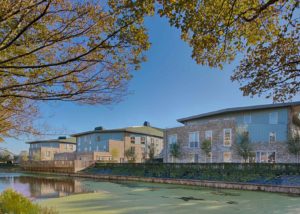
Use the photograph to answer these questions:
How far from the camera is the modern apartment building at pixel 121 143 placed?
3947 centimetres

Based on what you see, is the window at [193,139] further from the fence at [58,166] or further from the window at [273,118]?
the fence at [58,166]

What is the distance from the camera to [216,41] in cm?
497

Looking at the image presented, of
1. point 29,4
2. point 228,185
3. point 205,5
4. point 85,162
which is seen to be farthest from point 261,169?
point 85,162

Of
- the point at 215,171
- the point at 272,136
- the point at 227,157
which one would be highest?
the point at 272,136

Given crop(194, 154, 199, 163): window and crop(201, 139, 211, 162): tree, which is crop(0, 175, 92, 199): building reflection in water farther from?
crop(194, 154, 199, 163): window

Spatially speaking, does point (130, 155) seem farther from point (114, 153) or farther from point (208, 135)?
point (208, 135)

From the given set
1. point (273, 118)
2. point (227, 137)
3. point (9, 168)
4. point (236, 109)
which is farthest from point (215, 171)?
point (9, 168)

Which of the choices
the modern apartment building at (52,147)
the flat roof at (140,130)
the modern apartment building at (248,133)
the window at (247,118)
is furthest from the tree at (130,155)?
the modern apartment building at (52,147)

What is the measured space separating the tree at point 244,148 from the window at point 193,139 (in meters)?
4.21

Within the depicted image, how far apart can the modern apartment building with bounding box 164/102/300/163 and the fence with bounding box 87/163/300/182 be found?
446 centimetres

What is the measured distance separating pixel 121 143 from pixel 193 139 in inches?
661

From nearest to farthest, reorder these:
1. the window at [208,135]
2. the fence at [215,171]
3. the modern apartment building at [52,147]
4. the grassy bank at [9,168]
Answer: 1. the fence at [215,171]
2. the window at [208,135]
3. the grassy bank at [9,168]
4. the modern apartment building at [52,147]

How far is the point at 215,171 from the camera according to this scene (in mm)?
19656

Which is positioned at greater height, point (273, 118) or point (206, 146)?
point (273, 118)
